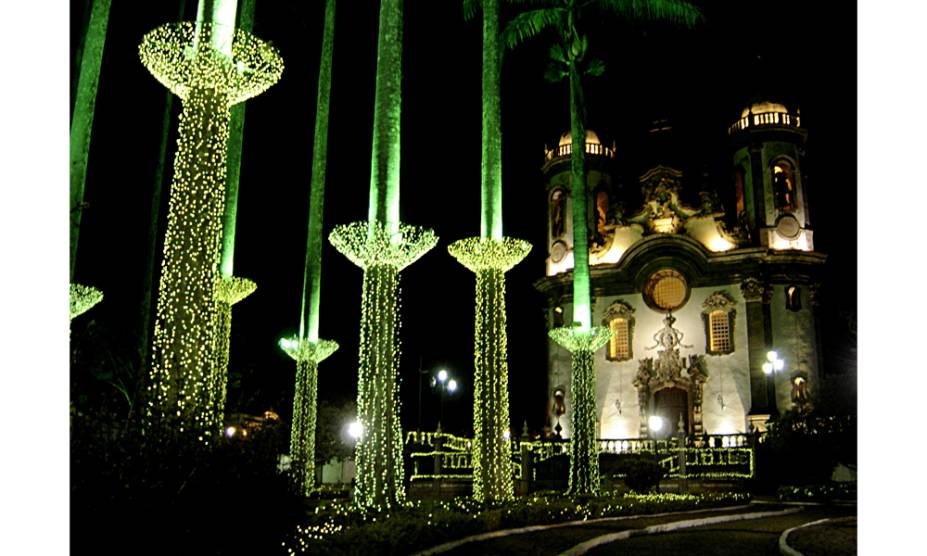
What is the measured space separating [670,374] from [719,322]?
335 cm

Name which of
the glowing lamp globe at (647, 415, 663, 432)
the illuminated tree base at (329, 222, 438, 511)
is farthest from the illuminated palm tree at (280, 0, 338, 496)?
the glowing lamp globe at (647, 415, 663, 432)

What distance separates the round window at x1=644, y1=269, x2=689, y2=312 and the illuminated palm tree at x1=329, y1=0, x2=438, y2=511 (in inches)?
1134

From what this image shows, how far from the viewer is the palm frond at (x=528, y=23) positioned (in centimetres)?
2356

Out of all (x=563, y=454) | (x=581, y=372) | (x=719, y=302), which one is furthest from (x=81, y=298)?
(x=719, y=302)

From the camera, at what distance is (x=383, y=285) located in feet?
47.2

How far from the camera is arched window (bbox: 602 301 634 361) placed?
42322mm

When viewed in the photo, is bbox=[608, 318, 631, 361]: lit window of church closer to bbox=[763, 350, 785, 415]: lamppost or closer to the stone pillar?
the stone pillar

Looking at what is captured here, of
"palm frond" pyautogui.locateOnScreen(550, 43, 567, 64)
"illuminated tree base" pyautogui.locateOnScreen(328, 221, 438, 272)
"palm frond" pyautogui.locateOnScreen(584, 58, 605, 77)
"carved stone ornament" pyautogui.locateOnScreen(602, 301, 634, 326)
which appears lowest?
"illuminated tree base" pyautogui.locateOnScreen(328, 221, 438, 272)

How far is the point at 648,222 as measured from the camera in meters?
42.8

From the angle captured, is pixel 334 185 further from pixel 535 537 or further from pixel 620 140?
pixel 535 537

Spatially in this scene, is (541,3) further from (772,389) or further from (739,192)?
(739,192)

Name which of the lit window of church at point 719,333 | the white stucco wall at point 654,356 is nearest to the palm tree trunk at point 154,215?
the white stucco wall at point 654,356
